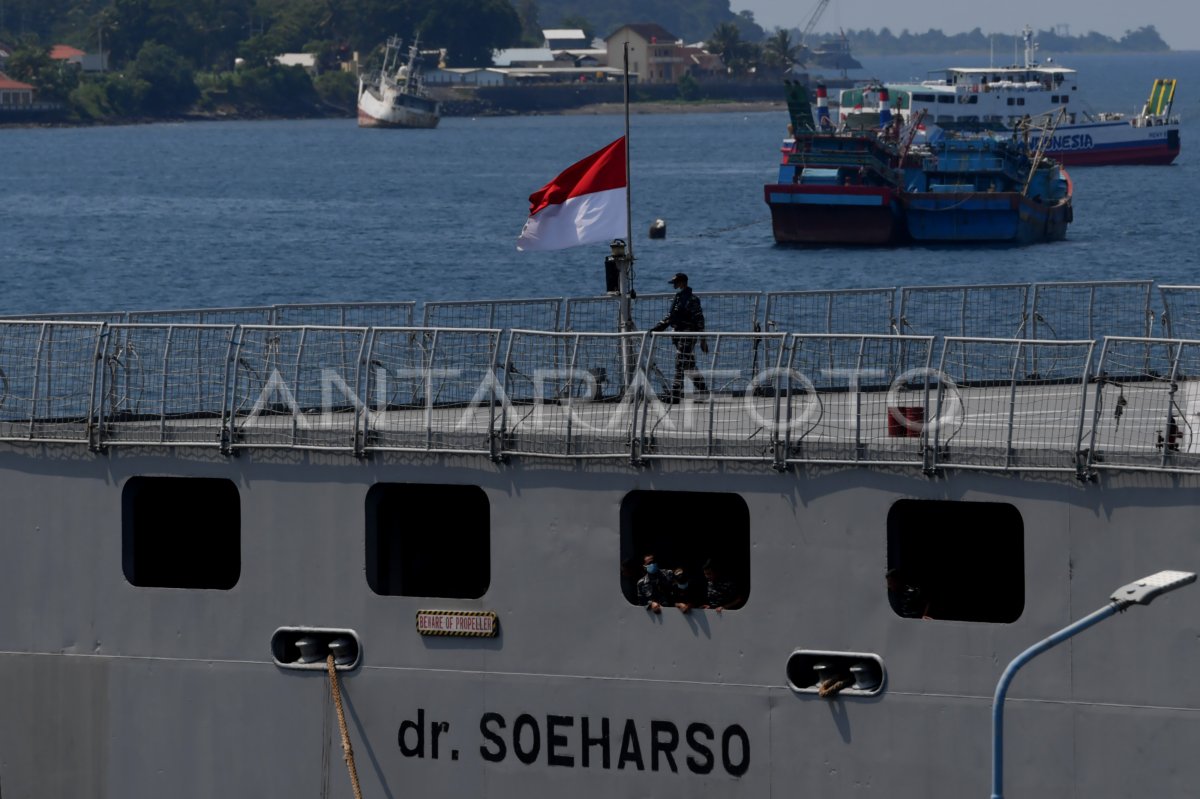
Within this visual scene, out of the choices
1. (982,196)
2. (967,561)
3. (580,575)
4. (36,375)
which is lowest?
(967,561)

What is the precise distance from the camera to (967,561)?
21.0 metres

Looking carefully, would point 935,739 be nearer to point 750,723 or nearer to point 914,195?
point 750,723

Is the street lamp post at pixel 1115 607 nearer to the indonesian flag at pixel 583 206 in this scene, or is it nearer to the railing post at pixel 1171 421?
the railing post at pixel 1171 421

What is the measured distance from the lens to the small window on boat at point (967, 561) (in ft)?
68.1

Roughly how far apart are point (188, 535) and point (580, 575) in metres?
6.02


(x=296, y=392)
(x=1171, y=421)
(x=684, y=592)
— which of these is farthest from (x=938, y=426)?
(x=296, y=392)

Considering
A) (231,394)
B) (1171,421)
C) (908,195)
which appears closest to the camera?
(1171,421)

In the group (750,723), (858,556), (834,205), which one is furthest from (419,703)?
(834,205)

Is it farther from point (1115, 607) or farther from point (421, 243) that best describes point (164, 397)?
point (421, 243)

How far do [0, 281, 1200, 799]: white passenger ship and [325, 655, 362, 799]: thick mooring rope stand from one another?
5cm

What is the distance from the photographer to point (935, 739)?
1834cm

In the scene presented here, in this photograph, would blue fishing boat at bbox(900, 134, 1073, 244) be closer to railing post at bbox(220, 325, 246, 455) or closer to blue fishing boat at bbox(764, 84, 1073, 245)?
blue fishing boat at bbox(764, 84, 1073, 245)

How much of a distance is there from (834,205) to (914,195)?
15.3 ft

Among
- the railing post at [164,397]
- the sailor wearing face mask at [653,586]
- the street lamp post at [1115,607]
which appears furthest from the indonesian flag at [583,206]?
the street lamp post at [1115,607]
